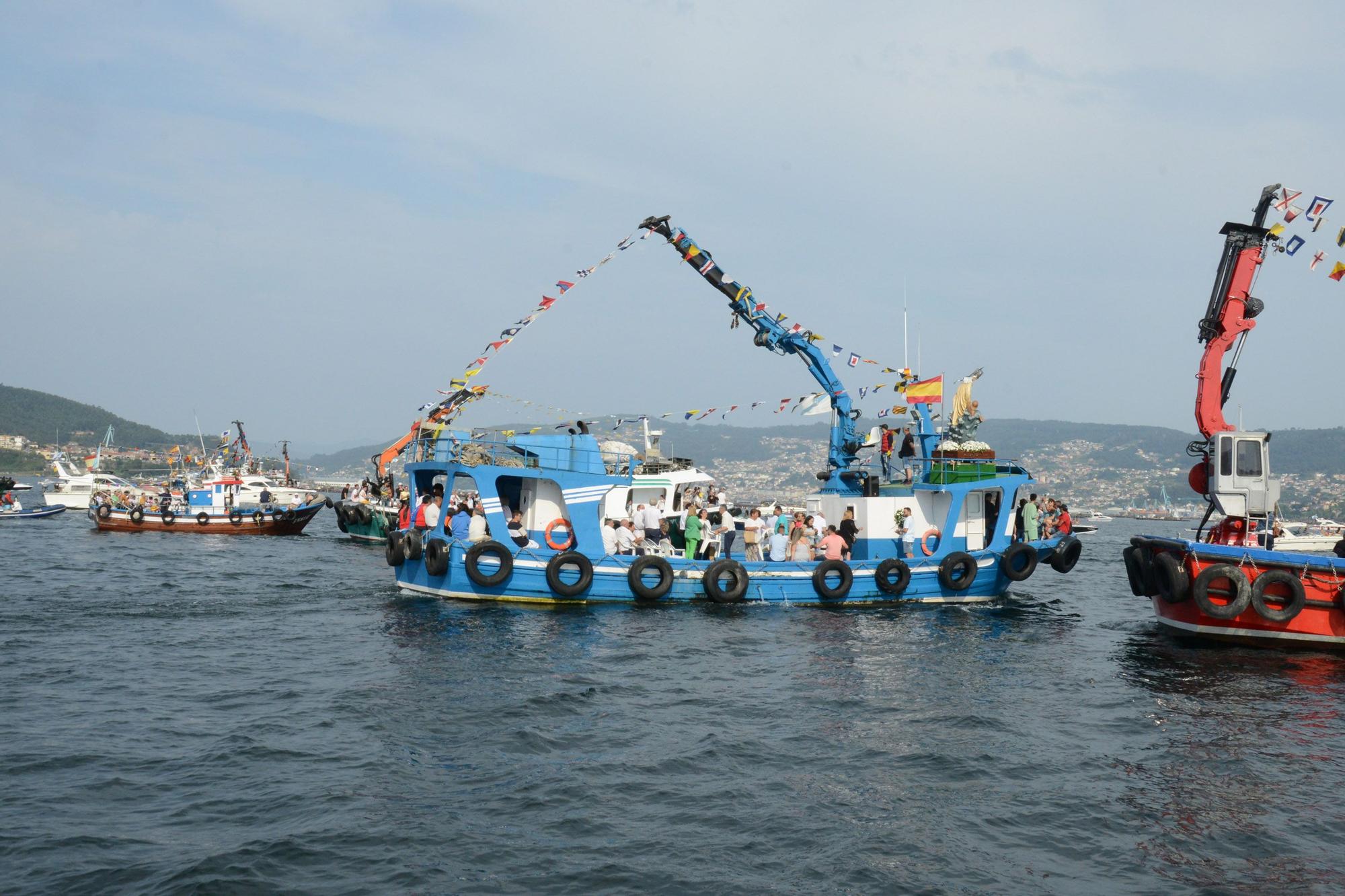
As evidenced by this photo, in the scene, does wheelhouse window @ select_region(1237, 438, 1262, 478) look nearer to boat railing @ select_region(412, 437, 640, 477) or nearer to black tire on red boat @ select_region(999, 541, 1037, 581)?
black tire on red boat @ select_region(999, 541, 1037, 581)

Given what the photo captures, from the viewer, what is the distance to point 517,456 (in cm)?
2356

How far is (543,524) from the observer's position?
23766 millimetres

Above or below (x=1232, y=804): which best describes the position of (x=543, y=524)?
above

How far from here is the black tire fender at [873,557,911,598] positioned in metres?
23.5

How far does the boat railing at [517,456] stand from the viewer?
76.3ft

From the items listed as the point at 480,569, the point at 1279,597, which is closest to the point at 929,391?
the point at 1279,597

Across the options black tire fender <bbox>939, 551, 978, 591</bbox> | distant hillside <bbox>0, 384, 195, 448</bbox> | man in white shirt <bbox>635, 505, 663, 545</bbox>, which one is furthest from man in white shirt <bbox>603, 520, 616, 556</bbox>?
distant hillside <bbox>0, 384, 195, 448</bbox>

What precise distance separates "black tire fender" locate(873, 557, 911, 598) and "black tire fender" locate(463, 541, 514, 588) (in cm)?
804

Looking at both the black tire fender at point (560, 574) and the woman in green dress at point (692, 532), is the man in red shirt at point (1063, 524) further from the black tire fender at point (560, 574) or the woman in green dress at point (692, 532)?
the black tire fender at point (560, 574)

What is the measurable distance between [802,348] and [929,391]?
378 centimetres

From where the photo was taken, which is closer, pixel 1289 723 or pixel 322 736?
pixel 322 736

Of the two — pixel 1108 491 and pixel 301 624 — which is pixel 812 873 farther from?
pixel 1108 491

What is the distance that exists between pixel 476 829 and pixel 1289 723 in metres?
10.9

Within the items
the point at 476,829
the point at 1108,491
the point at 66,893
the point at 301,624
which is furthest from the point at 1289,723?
the point at 1108,491
